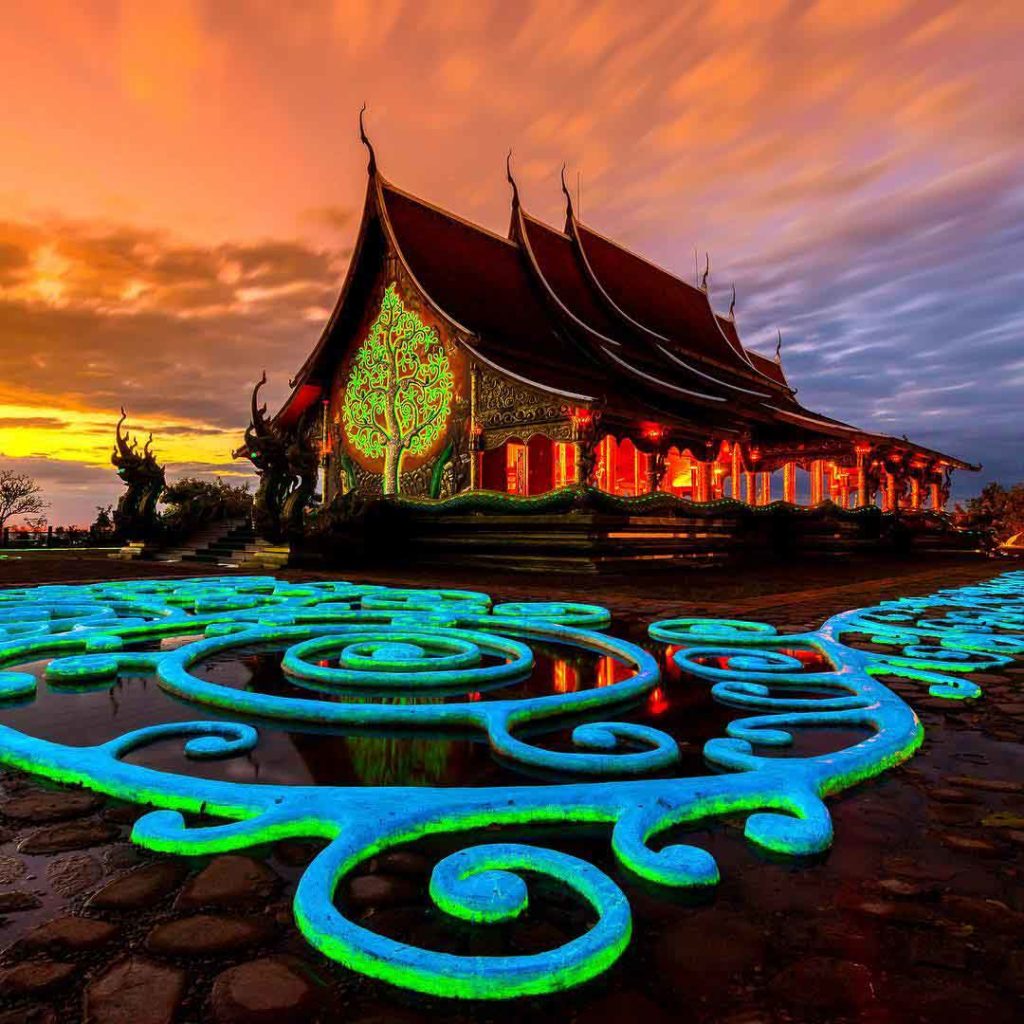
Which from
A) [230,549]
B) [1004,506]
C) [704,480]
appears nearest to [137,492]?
[230,549]

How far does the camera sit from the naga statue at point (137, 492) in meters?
11.5

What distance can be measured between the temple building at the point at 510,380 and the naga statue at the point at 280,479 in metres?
1.43

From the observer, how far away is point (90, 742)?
183 cm

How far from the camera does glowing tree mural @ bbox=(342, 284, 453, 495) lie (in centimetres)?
1341

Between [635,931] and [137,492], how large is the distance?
12643mm

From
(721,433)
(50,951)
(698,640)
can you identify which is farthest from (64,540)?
(50,951)

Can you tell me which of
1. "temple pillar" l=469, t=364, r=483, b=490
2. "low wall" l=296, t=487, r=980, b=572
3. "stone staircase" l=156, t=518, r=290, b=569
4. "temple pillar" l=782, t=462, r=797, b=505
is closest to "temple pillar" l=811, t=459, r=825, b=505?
"temple pillar" l=782, t=462, r=797, b=505

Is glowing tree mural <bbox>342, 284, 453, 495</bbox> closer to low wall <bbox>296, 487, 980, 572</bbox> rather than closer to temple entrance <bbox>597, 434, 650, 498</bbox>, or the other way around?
low wall <bbox>296, 487, 980, 572</bbox>

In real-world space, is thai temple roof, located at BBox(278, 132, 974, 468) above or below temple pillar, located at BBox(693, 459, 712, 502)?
above

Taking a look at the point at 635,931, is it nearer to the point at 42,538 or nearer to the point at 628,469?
the point at 628,469

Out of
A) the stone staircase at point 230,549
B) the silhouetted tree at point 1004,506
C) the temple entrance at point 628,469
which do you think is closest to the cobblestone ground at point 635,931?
the stone staircase at point 230,549

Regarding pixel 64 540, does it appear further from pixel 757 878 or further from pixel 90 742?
pixel 757 878

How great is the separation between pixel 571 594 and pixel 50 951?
510 cm

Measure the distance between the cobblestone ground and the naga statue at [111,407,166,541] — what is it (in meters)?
11.4
